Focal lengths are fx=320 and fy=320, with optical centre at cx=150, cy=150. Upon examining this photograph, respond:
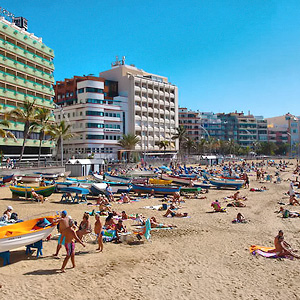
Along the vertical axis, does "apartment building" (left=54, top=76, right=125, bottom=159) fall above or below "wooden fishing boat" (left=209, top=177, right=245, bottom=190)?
above

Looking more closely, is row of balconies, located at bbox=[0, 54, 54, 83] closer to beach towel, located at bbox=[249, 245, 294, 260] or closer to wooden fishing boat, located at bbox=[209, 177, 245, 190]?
wooden fishing boat, located at bbox=[209, 177, 245, 190]

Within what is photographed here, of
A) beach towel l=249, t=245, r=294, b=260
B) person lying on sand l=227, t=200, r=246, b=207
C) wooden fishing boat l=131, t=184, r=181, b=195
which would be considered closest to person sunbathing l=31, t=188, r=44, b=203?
wooden fishing boat l=131, t=184, r=181, b=195

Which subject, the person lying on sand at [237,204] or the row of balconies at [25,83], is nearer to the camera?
the person lying on sand at [237,204]

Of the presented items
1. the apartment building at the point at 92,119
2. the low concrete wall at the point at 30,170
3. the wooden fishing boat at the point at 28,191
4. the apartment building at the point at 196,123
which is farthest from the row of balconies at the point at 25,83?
the apartment building at the point at 196,123

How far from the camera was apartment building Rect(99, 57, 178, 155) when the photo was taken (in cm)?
7500

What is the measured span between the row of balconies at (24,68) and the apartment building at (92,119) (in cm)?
1289

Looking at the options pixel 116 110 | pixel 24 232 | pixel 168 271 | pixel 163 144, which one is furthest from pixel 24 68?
pixel 168 271

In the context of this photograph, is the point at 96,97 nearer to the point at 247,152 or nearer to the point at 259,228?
the point at 259,228

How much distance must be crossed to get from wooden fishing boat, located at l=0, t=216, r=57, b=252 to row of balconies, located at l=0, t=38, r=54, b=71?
39179 millimetres

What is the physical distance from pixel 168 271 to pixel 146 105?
69927mm

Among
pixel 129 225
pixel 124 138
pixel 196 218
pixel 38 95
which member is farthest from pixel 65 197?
pixel 124 138

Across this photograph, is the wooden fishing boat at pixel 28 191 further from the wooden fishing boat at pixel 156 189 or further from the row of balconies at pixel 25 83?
the row of balconies at pixel 25 83

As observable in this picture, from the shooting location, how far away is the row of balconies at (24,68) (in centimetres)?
4347

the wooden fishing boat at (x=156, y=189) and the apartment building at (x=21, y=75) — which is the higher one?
the apartment building at (x=21, y=75)
